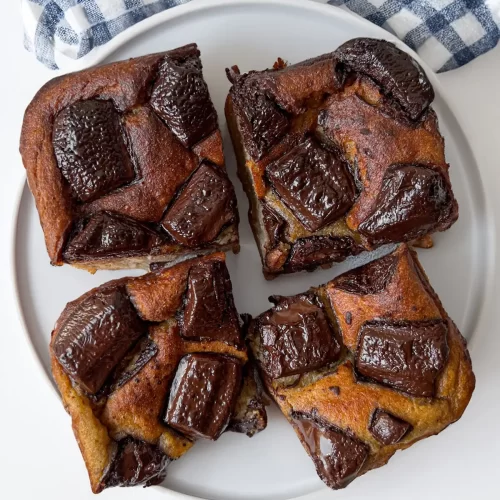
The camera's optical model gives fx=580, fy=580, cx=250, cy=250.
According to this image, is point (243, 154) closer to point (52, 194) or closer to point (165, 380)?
point (52, 194)

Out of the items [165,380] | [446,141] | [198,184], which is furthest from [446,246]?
[165,380]

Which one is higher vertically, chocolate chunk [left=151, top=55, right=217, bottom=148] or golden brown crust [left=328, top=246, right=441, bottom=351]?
chocolate chunk [left=151, top=55, right=217, bottom=148]

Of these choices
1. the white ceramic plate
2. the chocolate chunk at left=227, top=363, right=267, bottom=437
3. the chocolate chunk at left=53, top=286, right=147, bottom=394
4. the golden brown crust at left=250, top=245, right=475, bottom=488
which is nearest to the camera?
the chocolate chunk at left=53, top=286, right=147, bottom=394

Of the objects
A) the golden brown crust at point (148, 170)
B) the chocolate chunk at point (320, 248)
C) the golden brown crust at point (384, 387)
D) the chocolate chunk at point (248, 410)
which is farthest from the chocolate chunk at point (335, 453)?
the golden brown crust at point (148, 170)

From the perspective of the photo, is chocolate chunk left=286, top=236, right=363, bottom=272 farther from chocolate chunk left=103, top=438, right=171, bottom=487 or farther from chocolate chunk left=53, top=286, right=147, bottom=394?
chocolate chunk left=103, top=438, right=171, bottom=487

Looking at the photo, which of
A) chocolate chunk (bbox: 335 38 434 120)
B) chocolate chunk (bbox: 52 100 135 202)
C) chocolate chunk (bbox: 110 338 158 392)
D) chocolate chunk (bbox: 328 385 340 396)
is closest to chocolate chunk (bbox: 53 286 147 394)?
chocolate chunk (bbox: 110 338 158 392)

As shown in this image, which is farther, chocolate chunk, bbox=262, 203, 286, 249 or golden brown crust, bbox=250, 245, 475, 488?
chocolate chunk, bbox=262, 203, 286, 249
